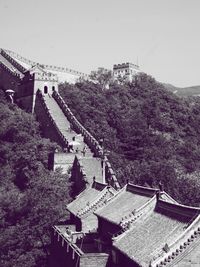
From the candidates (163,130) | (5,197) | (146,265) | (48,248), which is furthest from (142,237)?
(163,130)

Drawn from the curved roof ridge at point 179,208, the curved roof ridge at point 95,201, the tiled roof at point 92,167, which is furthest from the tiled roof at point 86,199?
the curved roof ridge at point 179,208

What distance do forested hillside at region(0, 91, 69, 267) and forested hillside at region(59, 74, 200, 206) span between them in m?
11.1

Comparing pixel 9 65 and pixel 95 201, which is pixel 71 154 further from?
pixel 9 65

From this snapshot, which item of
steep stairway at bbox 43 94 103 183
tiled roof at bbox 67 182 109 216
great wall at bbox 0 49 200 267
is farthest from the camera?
steep stairway at bbox 43 94 103 183

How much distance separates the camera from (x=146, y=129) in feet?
237

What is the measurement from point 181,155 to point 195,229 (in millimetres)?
50045

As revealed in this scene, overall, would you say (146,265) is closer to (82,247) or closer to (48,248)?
(82,247)

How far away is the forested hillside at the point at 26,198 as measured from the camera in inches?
1233

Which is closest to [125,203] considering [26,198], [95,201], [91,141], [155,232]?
[95,201]

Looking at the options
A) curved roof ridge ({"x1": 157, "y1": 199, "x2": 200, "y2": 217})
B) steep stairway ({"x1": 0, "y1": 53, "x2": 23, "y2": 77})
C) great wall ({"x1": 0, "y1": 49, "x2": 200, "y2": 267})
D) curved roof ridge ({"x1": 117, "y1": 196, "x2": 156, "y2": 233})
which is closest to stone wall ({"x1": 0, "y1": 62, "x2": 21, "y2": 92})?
steep stairway ({"x1": 0, "y1": 53, "x2": 23, "y2": 77})

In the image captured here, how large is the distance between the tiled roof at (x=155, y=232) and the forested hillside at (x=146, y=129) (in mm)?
23752

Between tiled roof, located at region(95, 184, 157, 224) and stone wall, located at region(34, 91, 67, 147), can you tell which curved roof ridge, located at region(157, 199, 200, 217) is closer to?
tiled roof, located at region(95, 184, 157, 224)

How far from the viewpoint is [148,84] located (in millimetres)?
91250

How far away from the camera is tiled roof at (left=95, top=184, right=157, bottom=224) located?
27672 millimetres
